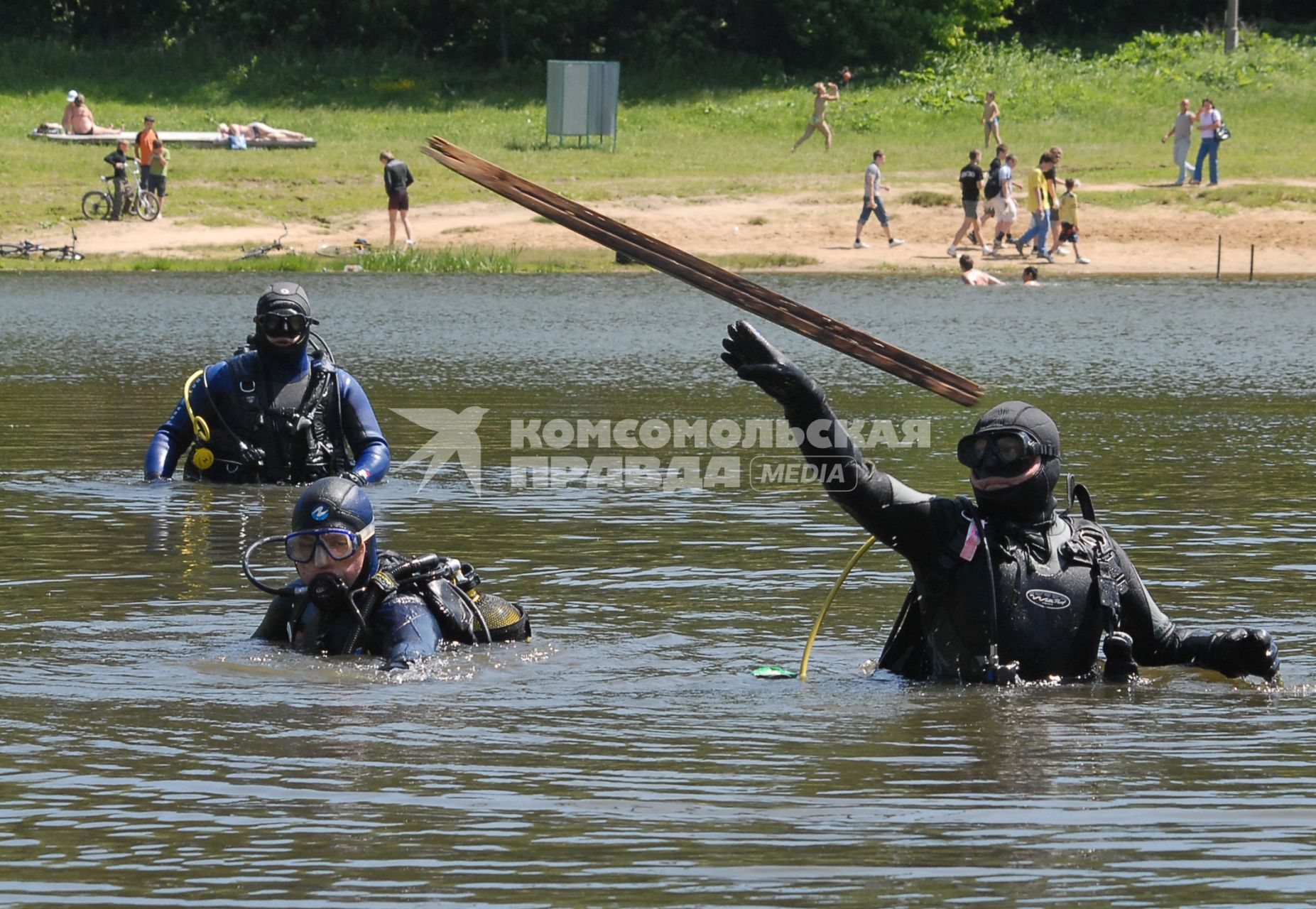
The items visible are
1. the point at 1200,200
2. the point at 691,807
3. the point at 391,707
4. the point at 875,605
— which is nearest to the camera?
the point at 691,807

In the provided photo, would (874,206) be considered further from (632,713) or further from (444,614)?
(632,713)

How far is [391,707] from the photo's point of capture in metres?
8.33

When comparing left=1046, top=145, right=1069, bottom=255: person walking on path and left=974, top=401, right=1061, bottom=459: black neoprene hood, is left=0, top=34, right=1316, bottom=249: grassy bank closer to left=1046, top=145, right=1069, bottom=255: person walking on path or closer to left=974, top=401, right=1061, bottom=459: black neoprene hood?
left=1046, top=145, right=1069, bottom=255: person walking on path

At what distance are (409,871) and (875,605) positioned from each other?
202 inches

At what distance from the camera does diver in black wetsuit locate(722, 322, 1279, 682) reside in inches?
302

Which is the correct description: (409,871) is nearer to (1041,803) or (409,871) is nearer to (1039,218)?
(1041,803)

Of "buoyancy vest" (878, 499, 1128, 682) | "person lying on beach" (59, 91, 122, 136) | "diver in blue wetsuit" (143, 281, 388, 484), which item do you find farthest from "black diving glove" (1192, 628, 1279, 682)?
"person lying on beach" (59, 91, 122, 136)

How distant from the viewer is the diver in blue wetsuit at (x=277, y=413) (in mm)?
13336

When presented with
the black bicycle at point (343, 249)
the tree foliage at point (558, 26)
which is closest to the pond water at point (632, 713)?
the black bicycle at point (343, 249)

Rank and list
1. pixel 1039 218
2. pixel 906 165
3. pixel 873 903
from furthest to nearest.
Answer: pixel 906 165 → pixel 1039 218 → pixel 873 903

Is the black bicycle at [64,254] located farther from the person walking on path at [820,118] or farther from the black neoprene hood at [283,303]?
the black neoprene hood at [283,303]

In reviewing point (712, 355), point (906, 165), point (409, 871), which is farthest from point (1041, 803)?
point (906, 165)

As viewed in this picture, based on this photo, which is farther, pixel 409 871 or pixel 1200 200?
pixel 1200 200

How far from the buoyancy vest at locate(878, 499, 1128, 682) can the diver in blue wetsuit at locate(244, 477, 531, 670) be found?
6.85 ft
